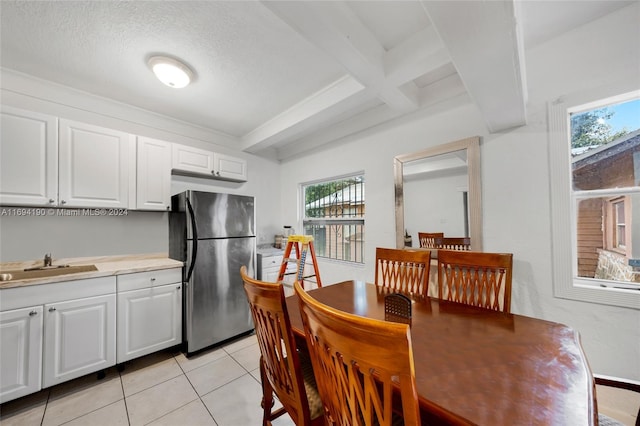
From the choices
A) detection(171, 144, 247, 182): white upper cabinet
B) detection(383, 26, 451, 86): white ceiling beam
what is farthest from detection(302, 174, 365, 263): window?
detection(383, 26, 451, 86): white ceiling beam

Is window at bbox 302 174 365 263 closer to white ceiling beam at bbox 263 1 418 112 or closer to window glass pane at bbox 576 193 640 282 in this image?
white ceiling beam at bbox 263 1 418 112

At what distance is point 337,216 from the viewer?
3523 mm

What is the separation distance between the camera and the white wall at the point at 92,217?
212cm

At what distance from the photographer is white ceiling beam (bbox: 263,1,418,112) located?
1272 mm

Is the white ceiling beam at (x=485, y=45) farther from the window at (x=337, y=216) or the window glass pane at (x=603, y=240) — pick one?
the window at (x=337, y=216)

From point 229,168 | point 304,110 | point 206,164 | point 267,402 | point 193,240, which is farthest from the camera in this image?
point 229,168

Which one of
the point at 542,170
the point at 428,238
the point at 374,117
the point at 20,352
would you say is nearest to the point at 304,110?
the point at 374,117

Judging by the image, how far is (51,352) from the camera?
1.78 m

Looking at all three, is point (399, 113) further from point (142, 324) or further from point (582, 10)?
point (142, 324)

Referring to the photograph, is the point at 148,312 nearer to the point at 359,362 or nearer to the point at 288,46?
the point at 359,362

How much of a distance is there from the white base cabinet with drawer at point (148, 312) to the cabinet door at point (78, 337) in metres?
0.07

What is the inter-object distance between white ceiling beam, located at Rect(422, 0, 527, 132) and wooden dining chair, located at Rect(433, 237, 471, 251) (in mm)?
1153

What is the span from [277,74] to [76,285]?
8.06 ft

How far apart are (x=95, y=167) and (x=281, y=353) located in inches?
100
